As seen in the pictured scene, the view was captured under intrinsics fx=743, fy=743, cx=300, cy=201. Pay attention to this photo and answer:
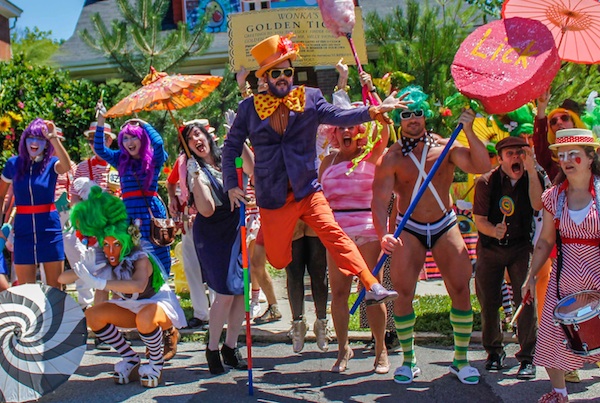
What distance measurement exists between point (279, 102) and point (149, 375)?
209 cm

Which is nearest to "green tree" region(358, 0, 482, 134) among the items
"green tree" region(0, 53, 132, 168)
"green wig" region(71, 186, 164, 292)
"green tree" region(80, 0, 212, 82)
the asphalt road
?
"green tree" region(80, 0, 212, 82)

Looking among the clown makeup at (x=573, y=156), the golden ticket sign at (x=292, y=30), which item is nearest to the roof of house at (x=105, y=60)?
the golden ticket sign at (x=292, y=30)

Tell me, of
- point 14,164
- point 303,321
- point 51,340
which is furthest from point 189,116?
point 51,340

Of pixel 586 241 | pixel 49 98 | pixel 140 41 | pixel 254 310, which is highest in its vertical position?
pixel 140 41

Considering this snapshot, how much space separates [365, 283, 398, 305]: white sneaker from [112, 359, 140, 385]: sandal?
181 centimetres

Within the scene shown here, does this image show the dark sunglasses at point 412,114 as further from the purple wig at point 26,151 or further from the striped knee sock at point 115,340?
the purple wig at point 26,151

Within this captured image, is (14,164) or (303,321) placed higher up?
(14,164)

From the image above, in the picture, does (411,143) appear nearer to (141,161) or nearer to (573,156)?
(573,156)

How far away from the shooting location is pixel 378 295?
4.61 metres

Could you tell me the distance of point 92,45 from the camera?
1174 centimetres

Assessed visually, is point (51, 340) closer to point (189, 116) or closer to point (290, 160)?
point (290, 160)

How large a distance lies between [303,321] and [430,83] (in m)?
5.34

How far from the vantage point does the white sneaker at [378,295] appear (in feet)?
15.1

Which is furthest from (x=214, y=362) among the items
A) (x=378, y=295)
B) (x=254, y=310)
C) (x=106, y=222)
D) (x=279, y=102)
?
(x=279, y=102)
